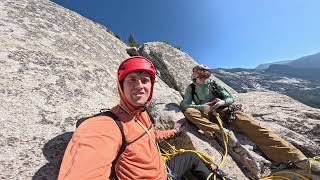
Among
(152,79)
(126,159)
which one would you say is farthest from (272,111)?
(126,159)

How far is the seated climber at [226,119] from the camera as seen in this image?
10664 mm

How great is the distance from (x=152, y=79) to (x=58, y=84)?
3.85 metres

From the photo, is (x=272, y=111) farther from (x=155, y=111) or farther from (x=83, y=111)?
(x=83, y=111)

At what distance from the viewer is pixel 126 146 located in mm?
5555

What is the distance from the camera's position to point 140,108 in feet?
21.5

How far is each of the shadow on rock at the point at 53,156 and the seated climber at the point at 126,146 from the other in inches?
59.9

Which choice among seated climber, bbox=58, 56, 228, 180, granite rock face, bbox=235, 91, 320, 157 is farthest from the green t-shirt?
seated climber, bbox=58, 56, 228, 180

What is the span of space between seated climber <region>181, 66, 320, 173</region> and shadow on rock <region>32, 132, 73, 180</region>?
15.8 feet

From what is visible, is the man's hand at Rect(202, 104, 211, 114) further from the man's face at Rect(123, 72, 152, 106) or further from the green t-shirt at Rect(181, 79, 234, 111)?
the man's face at Rect(123, 72, 152, 106)

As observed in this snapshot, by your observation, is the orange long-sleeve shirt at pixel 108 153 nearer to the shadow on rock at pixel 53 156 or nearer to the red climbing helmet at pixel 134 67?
the red climbing helmet at pixel 134 67

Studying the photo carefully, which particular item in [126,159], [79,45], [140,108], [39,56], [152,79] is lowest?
[126,159]

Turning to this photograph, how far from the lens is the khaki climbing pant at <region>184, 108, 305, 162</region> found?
1061 cm

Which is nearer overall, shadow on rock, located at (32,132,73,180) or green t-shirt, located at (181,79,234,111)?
shadow on rock, located at (32,132,73,180)

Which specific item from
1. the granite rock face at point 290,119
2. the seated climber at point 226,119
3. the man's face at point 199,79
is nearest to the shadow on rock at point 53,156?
the seated climber at point 226,119
